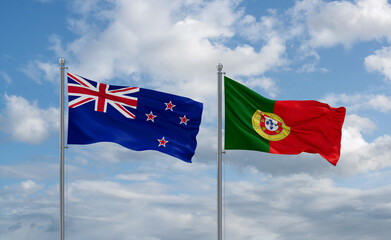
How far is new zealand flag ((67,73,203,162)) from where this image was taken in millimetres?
23141

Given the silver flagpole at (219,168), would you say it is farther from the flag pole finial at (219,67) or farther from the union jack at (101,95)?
the union jack at (101,95)

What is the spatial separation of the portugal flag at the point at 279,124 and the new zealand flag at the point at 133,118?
60.8 inches

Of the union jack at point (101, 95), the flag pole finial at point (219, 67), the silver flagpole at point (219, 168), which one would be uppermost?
the flag pole finial at point (219, 67)

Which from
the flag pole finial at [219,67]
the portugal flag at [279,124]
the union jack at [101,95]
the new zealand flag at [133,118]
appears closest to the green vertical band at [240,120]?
the portugal flag at [279,124]

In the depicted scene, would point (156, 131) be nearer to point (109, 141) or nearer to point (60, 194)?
point (109, 141)

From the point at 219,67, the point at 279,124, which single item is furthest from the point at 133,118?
the point at 279,124

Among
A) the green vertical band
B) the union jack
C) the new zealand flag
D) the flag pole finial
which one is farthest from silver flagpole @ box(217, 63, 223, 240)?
the union jack

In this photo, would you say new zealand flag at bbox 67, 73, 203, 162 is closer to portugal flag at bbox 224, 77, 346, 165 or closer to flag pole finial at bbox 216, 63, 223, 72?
portugal flag at bbox 224, 77, 346, 165

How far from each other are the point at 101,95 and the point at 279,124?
7.70 meters

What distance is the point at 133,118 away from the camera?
24.0m

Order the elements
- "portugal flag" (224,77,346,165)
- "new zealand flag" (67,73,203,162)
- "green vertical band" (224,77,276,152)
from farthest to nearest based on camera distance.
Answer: "portugal flag" (224,77,346,165) < "green vertical band" (224,77,276,152) < "new zealand flag" (67,73,203,162)

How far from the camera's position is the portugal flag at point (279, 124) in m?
24.5

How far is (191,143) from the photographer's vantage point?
24.4 metres

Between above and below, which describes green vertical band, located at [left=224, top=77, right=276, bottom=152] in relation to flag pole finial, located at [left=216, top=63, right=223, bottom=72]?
below
